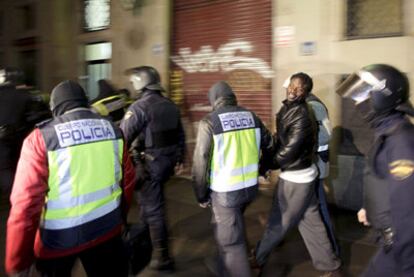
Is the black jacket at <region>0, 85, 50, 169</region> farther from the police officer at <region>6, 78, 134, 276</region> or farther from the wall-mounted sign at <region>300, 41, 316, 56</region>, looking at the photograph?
the wall-mounted sign at <region>300, 41, 316, 56</region>

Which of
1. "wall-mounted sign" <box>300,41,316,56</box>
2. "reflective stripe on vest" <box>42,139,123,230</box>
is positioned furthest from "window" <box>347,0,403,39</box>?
"reflective stripe on vest" <box>42,139,123,230</box>

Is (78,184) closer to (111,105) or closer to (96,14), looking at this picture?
(111,105)

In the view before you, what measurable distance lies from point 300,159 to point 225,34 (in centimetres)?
444

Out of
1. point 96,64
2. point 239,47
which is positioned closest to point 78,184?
point 239,47

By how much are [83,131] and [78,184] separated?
0.29 meters

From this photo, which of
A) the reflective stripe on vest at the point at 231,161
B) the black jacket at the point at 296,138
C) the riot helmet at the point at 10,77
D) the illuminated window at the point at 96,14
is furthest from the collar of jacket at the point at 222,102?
the illuminated window at the point at 96,14

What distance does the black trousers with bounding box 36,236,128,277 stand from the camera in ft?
8.99

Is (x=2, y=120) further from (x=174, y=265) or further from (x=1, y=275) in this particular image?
(x=174, y=265)

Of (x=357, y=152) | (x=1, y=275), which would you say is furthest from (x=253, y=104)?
(x=1, y=275)

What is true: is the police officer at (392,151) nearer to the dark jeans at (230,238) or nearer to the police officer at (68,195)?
the dark jeans at (230,238)

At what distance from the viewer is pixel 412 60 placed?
18.4 ft

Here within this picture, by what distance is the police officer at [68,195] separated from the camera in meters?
2.50

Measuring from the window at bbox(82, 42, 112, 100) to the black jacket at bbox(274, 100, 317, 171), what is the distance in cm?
683

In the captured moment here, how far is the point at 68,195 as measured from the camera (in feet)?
8.55
